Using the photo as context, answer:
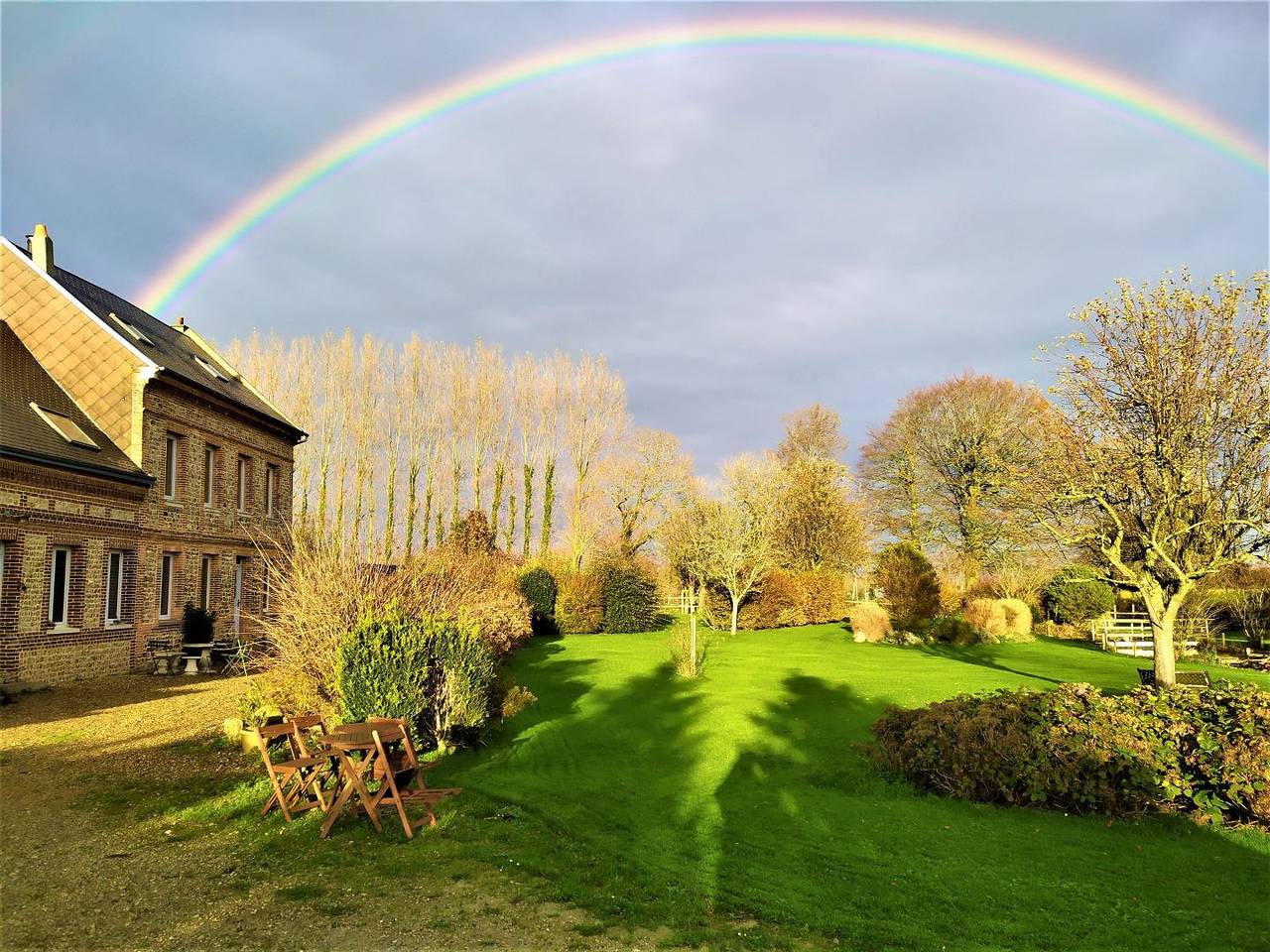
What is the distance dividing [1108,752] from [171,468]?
2130cm

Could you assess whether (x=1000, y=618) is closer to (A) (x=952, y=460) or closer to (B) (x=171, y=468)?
(A) (x=952, y=460)

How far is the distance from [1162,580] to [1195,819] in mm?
7598

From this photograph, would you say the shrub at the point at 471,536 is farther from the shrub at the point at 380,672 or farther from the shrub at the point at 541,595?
the shrub at the point at 380,672

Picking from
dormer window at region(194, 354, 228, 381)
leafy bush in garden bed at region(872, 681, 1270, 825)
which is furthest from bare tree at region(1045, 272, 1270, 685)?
dormer window at region(194, 354, 228, 381)

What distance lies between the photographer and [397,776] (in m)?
8.90

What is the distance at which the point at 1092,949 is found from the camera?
18.2 ft

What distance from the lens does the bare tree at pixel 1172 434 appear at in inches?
503

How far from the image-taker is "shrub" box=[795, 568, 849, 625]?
3556 cm

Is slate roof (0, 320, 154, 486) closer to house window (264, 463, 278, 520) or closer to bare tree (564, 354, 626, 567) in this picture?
house window (264, 463, 278, 520)

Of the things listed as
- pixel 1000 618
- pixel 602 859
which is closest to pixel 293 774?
pixel 602 859

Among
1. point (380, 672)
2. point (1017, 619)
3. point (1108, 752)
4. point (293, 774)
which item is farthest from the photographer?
point (1017, 619)

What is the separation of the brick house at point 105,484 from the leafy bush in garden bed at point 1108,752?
10887mm

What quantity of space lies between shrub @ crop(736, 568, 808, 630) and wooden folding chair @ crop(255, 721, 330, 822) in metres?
26.3

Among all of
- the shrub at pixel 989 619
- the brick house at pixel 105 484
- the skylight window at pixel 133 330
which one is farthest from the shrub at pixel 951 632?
the skylight window at pixel 133 330
